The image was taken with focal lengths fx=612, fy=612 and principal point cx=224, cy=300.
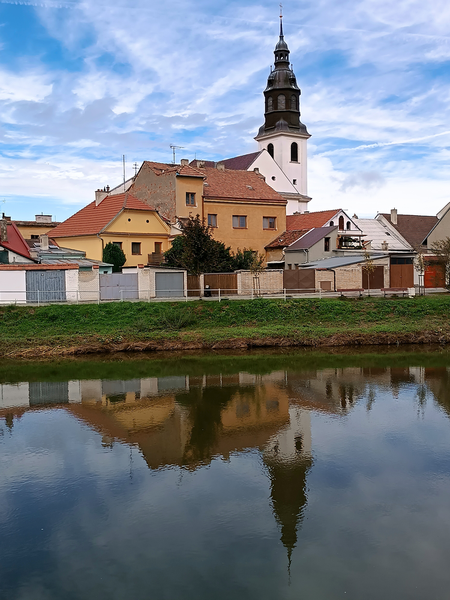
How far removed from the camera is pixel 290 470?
13.5m

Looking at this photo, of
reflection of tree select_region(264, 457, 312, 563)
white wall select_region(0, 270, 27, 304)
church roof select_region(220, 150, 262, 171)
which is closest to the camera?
reflection of tree select_region(264, 457, 312, 563)

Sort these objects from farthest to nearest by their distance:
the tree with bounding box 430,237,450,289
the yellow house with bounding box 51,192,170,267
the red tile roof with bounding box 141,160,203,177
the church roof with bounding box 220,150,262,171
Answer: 1. the church roof with bounding box 220,150,262,171
2. the red tile roof with bounding box 141,160,203,177
3. the yellow house with bounding box 51,192,170,267
4. the tree with bounding box 430,237,450,289

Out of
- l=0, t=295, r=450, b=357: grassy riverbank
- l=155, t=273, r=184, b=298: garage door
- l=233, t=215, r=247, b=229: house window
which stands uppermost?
l=233, t=215, r=247, b=229: house window

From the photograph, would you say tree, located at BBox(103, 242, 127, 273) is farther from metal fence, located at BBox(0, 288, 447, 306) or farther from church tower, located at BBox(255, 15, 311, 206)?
church tower, located at BBox(255, 15, 311, 206)

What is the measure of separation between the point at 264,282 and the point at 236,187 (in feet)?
51.0

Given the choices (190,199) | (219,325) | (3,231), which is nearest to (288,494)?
(219,325)

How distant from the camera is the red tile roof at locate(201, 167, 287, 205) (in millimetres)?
49906

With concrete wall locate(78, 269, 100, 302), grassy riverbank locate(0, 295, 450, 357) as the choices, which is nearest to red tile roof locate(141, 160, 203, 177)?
concrete wall locate(78, 269, 100, 302)

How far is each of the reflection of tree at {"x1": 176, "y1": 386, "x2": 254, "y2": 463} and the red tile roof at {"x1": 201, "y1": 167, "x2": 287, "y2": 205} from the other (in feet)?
98.6

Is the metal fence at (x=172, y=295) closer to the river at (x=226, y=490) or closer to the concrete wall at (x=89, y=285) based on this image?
the concrete wall at (x=89, y=285)

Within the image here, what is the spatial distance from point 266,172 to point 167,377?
150ft

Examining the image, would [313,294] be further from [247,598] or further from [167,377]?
[247,598]

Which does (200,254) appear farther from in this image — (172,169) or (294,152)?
(294,152)

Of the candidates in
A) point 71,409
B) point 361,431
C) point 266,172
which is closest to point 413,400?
point 361,431
